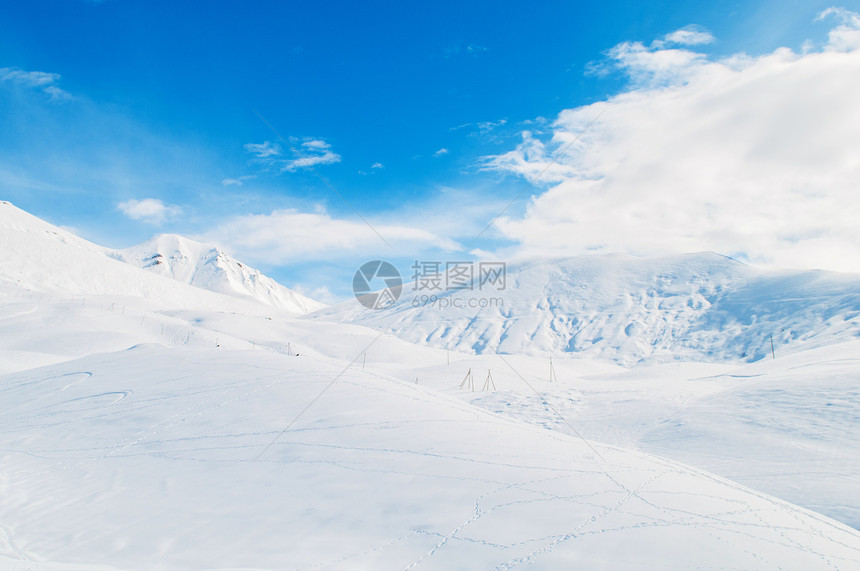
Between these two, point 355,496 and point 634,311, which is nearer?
point 355,496

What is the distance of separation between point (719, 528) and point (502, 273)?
116 metres

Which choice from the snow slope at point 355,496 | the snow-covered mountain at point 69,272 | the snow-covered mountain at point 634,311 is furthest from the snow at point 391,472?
the snow-covered mountain at point 634,311

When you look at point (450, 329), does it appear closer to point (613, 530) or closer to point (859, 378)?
point (859, 378)

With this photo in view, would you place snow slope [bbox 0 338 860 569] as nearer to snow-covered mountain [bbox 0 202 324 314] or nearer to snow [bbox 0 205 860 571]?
snow [bbox 0 205 860 571]

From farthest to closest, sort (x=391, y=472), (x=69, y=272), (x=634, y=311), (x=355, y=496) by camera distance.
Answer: (x=634, y=311) < (x=69, y=272) < (x=391, y=472) < (x=355, y=496)

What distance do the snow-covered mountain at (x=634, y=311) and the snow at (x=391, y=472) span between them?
6872 cm

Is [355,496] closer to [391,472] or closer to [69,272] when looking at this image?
[391,472]

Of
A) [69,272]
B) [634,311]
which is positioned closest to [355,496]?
[69,272]

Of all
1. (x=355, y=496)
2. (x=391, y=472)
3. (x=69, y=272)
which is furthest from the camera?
(x=69, y=272)

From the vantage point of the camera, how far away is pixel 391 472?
25.7ft

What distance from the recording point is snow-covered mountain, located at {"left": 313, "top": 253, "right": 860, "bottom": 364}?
80.4m

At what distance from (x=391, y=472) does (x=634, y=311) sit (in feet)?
338

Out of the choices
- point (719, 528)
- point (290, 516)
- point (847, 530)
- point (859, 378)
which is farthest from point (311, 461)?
point (859, 378)

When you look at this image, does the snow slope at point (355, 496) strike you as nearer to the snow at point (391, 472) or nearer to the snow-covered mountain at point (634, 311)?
the snow at point (391, 472)
